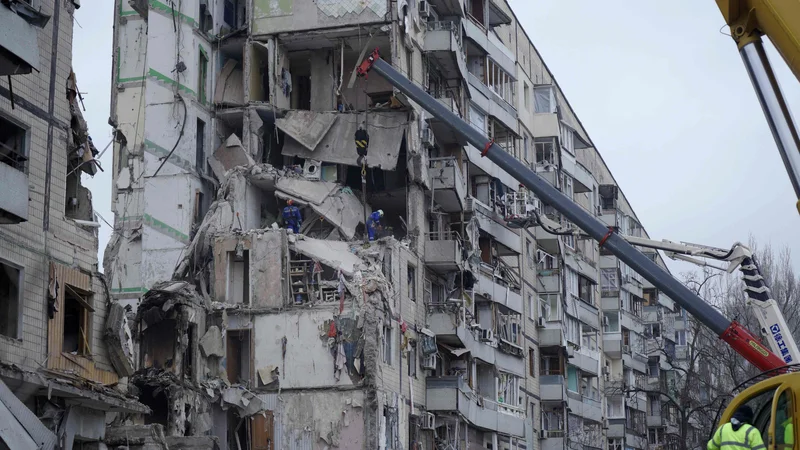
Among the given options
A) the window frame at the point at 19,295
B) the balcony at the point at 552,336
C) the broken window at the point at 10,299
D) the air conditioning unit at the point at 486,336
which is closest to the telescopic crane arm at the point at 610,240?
the air conditioning unit at the point at 486,336

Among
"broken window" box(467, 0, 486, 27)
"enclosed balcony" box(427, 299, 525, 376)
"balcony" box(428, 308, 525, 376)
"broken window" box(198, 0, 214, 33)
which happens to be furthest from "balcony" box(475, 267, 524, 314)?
"broken window" box(198, 0, 214, 33)

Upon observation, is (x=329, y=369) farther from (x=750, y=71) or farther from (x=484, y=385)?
(x=750, y=71)

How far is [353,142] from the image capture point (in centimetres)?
4803

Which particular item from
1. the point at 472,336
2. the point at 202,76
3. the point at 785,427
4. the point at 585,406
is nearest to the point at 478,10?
the point at 202,76

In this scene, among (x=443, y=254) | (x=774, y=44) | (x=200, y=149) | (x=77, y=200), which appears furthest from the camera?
(x=200, y=149)

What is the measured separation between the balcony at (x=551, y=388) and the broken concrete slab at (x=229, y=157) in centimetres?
2070

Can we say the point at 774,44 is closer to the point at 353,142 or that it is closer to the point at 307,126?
the point at 353,142

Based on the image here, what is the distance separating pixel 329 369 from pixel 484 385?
1240 centimetres

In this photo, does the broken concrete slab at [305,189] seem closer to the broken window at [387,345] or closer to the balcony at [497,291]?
the broken window at [387,345]

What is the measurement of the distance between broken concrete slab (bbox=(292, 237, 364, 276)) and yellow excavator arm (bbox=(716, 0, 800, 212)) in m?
30.1

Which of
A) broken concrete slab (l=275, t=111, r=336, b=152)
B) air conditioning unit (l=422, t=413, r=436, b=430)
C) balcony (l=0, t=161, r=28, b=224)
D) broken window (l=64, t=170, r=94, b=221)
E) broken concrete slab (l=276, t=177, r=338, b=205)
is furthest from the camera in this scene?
broken concrete slab (l=275, t=111, r=336, b=152)

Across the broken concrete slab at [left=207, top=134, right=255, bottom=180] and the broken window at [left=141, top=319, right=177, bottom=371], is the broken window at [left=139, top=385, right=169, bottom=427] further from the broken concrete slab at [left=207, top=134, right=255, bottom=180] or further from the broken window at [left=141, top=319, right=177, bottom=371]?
the broken concrete slab at [left=207, top=134, right=255, bottom=180]

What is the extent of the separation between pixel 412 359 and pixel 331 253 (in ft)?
18.4

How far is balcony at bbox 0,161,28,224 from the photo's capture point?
22422 mm
